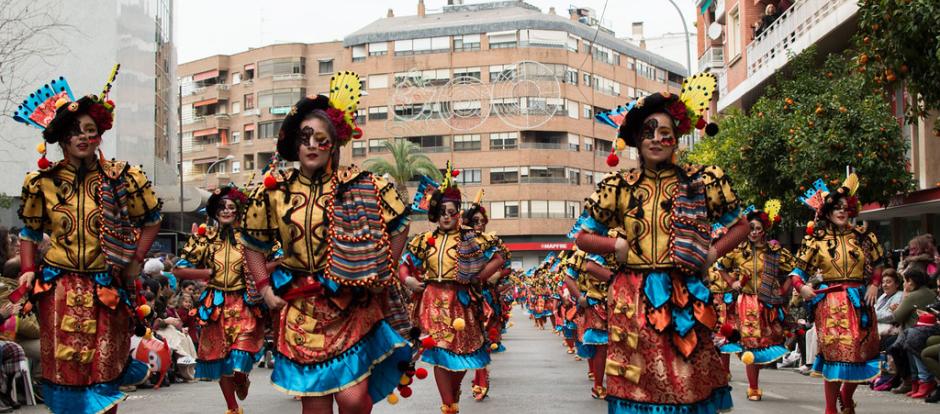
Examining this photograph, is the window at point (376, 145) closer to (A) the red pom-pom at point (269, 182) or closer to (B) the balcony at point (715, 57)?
(B) the balcony at point (715, 57)

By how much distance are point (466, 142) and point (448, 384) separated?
73.7m

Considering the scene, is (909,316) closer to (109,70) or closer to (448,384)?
(448,384)

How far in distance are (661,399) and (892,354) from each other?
31.9 ft

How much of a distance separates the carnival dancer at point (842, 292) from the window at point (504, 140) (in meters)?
71.3

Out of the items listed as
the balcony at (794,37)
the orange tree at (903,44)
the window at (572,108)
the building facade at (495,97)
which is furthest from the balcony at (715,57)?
the orange tree at (903,44)

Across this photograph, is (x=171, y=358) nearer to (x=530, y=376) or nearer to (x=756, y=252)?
(x=530, y=376)

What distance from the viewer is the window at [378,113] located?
281 feet

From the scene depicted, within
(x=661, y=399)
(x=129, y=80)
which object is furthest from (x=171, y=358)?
(x=129, y=80)

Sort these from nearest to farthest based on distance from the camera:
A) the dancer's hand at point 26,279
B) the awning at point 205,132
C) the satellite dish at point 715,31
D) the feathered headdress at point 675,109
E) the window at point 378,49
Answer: the feathered headdress at point 675,109 → the dancer's hand at point 26,279 → the satellite dish at point 715,31 → the window at point 378,49 → the awning at point 205,132

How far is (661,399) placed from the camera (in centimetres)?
704

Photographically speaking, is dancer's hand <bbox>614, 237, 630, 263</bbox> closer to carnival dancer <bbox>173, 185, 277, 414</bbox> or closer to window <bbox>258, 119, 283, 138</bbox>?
carnival dancer <bbox>173, 185, 277, 414</bbox>

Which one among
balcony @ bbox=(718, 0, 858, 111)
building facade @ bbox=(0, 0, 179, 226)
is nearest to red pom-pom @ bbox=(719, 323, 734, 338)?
balcony @ bbox=(718, 0, 858, 111)

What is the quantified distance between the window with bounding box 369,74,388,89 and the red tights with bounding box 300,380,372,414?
260ft

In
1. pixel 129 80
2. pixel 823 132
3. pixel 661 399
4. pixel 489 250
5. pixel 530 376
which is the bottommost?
pixel 530 376
